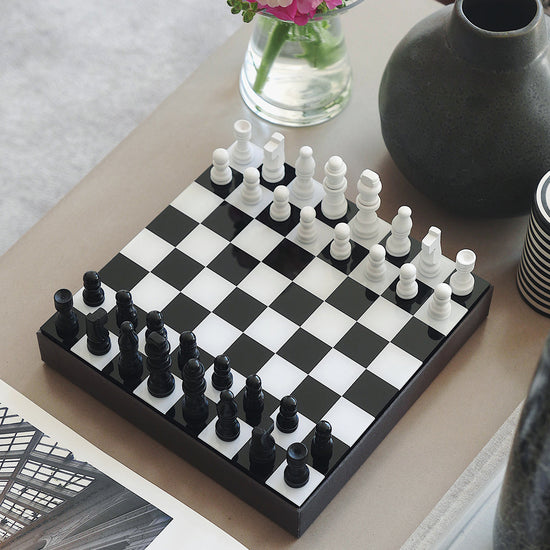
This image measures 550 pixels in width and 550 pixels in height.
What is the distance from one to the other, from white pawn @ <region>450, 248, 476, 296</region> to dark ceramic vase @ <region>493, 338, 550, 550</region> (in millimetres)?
466

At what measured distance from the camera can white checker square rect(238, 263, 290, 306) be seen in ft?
4.33

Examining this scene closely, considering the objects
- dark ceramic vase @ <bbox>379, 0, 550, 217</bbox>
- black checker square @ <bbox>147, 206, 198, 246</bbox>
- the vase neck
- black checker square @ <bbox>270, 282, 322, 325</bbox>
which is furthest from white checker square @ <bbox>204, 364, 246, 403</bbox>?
the vase neck

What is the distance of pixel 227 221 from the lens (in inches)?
54.7

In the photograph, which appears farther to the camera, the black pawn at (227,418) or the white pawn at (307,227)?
the white pawn at (307,227)

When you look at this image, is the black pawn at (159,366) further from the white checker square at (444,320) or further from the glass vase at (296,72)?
the glass vase at (296,72)

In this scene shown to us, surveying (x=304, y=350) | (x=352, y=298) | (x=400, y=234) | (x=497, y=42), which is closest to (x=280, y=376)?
(x=304, y=350)

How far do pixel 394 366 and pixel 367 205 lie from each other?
0.73 ft

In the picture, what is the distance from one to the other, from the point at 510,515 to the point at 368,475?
40 cm

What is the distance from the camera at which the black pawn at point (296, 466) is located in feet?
3.69

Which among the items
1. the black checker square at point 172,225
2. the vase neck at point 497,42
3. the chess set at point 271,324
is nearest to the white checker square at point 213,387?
the chess set at point 271,324

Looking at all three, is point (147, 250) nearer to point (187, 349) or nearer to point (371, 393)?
point (187, 349)

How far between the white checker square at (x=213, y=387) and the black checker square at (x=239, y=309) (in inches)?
2.7

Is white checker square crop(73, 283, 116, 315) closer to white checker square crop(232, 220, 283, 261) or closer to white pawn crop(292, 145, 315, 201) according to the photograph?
white checker square crop(232, 220, 283, 261)

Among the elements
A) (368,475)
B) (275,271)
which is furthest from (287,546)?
(275,271)
